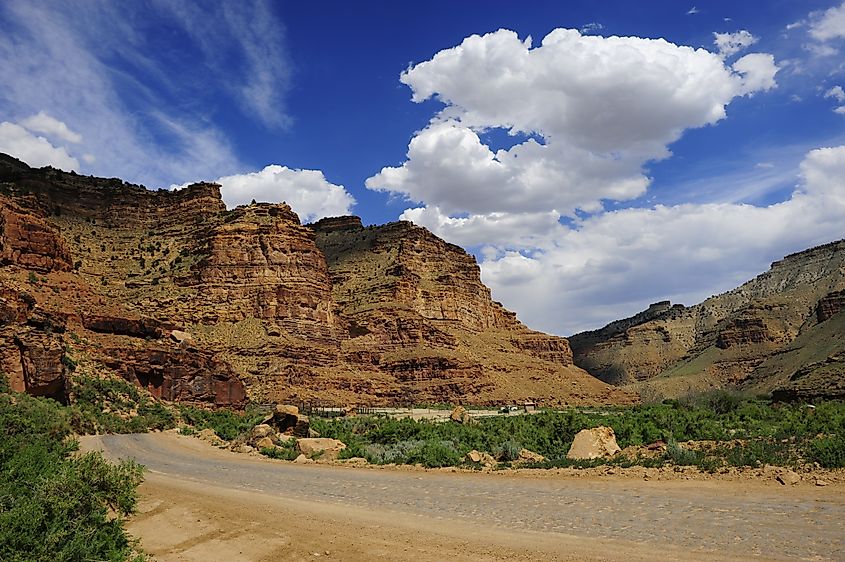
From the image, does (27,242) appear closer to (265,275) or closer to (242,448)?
(265,275)

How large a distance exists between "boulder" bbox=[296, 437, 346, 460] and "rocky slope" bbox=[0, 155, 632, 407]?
22.6 metres

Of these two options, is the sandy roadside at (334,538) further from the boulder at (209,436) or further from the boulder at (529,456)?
the boulder at (209,436)

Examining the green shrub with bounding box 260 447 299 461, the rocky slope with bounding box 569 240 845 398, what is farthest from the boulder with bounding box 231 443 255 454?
the rocky slope with bounding box 569 240 845 398

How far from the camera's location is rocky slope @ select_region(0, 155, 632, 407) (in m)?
48.4

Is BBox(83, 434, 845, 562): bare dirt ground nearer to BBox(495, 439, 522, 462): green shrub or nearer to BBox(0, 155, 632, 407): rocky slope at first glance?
BBox(495, 439, 522, 462): green shrub

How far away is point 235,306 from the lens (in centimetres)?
7931

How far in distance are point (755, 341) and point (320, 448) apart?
129 meters

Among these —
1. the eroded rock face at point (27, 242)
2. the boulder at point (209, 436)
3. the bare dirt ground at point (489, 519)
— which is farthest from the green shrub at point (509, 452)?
the eroded rock face at point (27, 242)

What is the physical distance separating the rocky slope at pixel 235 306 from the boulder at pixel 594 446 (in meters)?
33.5

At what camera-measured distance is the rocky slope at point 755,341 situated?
8344cm

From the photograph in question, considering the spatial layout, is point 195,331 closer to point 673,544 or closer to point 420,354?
point 420,354

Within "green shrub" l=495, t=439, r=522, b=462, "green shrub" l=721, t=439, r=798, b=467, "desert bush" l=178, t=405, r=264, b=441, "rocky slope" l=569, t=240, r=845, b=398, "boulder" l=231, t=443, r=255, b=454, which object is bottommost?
"green shrub" l=721, t=439, r=798, b=467

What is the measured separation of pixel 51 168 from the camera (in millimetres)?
92000

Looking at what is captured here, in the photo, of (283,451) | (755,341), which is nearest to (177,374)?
(283,451)
